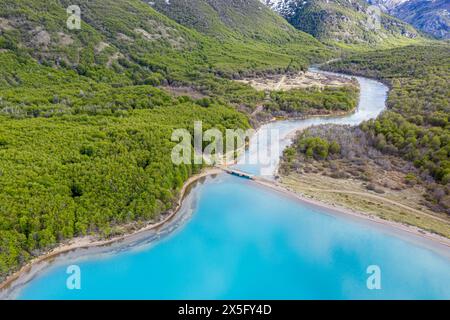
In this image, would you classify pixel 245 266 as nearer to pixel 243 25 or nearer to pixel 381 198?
pixel 381 198

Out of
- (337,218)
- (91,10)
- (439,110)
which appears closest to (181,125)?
(337,218)

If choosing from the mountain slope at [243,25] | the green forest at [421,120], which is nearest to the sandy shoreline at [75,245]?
the green forest at [421,120]

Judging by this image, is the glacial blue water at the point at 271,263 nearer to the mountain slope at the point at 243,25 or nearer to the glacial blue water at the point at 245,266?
the glacial blue water at the point at 245,266

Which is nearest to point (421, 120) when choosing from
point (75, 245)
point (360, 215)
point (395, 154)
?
point (395, 154)

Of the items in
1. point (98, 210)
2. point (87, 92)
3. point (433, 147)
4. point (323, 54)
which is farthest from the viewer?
point (323, 54)

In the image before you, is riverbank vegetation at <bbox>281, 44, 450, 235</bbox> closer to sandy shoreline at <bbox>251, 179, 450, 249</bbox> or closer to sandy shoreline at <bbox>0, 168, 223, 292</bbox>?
sandy shoreline at <bbox>251, 179, 450, 249</bbox>
